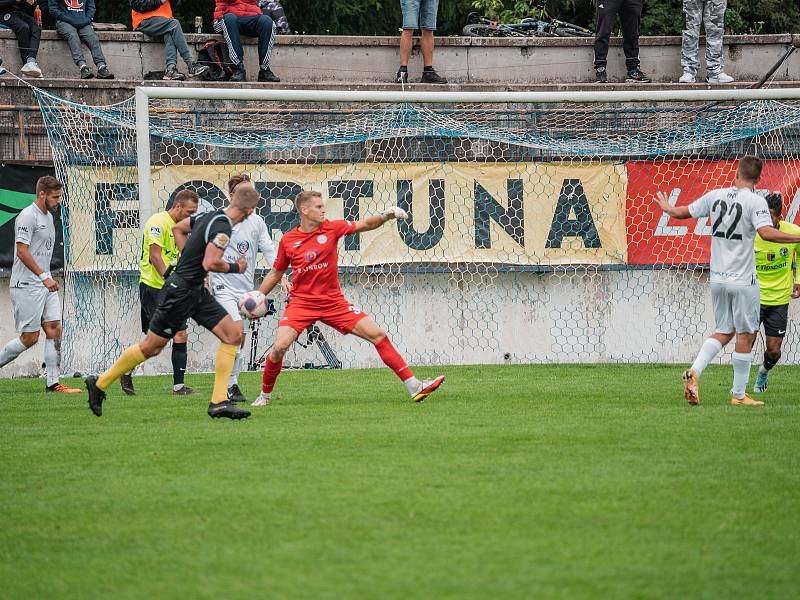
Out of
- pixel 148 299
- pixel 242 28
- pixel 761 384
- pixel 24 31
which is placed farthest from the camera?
pixel 242 28

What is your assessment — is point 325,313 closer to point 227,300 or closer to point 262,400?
point 262,400

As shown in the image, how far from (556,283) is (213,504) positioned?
9.37m

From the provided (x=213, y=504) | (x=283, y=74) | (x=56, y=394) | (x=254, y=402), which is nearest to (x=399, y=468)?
(x=213, y=504)

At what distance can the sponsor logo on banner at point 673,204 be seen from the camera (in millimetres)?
15156

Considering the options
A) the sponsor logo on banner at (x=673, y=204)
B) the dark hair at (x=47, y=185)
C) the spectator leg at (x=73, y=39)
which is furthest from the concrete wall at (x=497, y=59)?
the dark hair at (x=47, y=185)

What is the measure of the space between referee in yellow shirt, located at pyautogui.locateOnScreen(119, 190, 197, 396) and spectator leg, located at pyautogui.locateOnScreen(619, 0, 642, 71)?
8.32 metres

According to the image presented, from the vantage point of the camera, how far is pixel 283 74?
17875 mm

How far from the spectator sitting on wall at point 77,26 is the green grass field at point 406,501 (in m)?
7.31

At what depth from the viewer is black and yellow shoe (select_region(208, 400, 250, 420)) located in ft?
31.9

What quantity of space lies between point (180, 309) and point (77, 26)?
850 centimetres

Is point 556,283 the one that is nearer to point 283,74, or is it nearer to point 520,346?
point 520,346

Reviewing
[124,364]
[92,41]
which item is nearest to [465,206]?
[92,41]

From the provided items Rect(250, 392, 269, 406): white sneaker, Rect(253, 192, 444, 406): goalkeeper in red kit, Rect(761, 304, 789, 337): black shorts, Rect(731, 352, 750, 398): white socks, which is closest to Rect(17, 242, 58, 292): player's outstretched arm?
Rect(250, 392, 269, 406): white sneaker

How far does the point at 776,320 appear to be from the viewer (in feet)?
39.2
